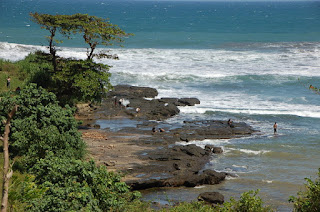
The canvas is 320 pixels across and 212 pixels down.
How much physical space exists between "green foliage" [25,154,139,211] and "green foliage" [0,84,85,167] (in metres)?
4.37

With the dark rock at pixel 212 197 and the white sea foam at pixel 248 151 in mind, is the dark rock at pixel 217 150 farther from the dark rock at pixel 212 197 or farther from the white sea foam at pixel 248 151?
the dark rock at pixel 212 197

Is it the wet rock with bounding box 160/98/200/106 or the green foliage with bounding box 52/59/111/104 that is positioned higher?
the green foliage with bounding box 52/59/111/104

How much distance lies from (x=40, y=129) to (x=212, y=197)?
9.25m

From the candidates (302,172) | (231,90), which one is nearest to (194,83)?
(231,90)

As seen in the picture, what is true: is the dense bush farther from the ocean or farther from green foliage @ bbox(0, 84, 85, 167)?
green foliage @ bbox(0, 84, 85, 167)

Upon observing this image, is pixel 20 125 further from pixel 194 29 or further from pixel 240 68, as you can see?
pixel 194 29

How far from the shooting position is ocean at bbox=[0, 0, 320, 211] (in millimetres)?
26178

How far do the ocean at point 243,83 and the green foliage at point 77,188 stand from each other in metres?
6.81

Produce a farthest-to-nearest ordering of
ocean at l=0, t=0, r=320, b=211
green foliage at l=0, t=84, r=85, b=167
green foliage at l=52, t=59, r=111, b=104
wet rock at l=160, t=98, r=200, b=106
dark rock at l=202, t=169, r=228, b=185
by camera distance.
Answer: wet rock at l=160, t=98, r=200, b=106
green foliage at l=52, t=59, r=111, b=104
ocean at l=0, t=0, r=320, b=211
dark rock at l=202, t=169, r=228, b=185
green foliage at l=0, t=84, r=85, b=167

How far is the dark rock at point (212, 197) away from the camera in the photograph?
21891mm

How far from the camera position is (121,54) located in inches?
2643

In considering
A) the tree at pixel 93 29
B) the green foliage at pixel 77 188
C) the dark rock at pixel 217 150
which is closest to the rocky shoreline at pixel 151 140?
the dark rock at pixel 217 150

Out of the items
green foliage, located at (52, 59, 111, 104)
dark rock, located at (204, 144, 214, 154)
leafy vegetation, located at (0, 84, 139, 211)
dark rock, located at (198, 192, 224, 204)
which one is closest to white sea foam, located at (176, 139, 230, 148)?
dark rock, located at (204, 144, 214, 154)

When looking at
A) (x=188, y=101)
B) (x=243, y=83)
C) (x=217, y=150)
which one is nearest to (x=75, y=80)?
(x=217, y=150)
